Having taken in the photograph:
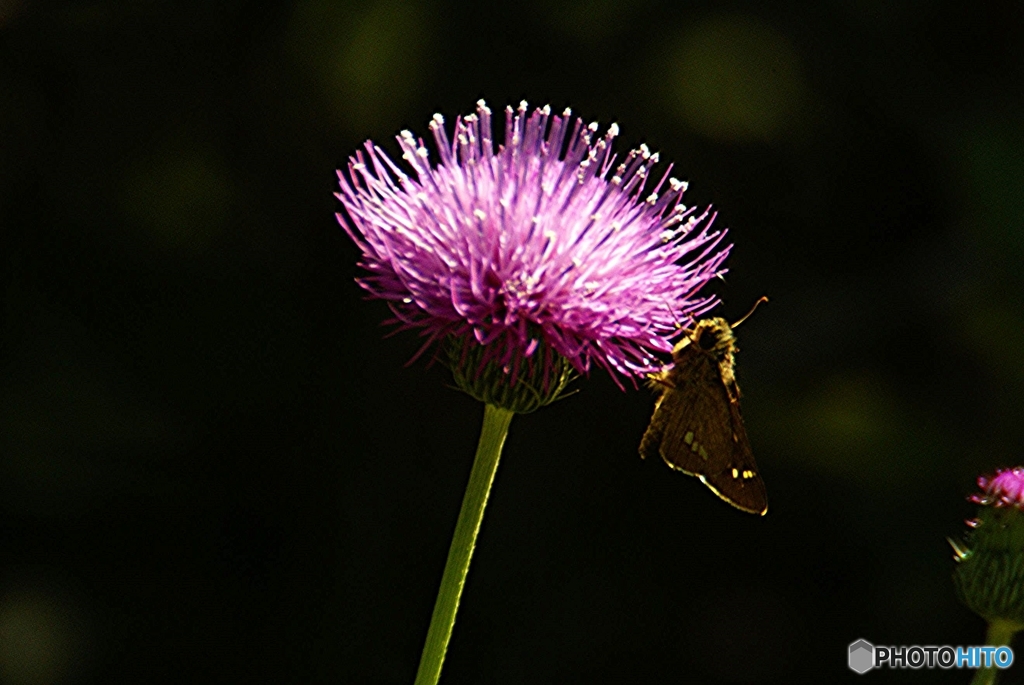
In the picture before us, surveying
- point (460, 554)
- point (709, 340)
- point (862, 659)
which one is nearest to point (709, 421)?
point (709, 340)

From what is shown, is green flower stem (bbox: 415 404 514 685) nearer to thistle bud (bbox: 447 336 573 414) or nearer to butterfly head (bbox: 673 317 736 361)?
thistle bud (bbox: 447 336 573 414)

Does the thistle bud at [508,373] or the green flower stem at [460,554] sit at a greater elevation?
the thistle bud at [508,373]

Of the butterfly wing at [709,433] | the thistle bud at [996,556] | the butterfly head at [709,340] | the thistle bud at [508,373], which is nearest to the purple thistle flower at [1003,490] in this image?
the thistle bud at [996,556]

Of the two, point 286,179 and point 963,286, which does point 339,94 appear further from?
point 963,286

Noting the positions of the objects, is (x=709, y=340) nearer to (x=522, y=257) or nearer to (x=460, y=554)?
(x=522, y=257)

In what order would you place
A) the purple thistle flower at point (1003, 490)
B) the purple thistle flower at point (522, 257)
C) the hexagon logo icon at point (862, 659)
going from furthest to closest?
the hexagon logo icon at point (862, 659) → the purple thistle flower at point (1003, 490) → the purple thistle flower at point (522, 257)

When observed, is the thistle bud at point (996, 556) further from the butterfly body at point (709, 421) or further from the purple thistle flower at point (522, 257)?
the purple thistle flower at point (522, 257)
